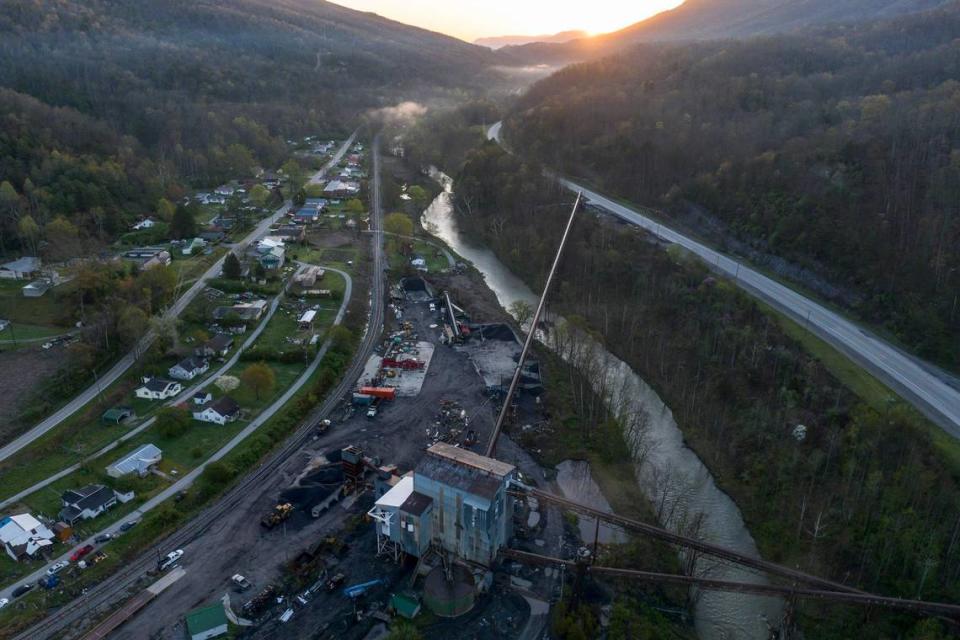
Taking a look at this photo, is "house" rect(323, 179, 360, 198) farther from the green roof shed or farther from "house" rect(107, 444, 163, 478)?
the green roof shed

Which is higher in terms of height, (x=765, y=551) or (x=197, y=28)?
(x=197, y=28)

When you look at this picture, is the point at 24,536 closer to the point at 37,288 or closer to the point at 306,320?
the point at 306,320

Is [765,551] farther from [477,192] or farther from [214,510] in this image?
[477,192]

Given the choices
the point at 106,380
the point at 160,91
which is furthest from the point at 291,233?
the point at 160,91

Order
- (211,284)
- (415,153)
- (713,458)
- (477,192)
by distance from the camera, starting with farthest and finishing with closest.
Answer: (415,153), (477,192), (211,284), (713,458)

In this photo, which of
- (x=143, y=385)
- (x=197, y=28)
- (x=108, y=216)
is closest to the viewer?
(x=143, y=385)

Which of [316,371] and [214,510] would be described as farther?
[316,371]

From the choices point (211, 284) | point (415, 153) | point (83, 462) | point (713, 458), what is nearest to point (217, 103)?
point (415, 153)

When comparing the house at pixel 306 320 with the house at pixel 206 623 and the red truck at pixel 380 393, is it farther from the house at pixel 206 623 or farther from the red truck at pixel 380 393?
the house at pixel 206 623
